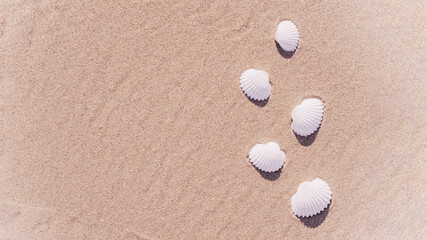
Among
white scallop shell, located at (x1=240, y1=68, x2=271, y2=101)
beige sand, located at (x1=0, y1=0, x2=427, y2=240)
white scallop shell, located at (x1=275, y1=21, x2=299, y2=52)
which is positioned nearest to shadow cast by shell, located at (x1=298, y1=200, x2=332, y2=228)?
beige sand, located at (x1=0, y1=0, x2=427, y2=240)

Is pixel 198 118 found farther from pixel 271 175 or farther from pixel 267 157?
pixel 271 175

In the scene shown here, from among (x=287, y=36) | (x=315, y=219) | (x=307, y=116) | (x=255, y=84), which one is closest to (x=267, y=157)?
(x=307, y=116)

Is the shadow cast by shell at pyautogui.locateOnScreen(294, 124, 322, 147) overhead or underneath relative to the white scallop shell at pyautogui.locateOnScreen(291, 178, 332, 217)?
overhead

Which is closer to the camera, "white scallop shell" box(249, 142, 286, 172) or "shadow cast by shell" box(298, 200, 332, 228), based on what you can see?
"white scallop shell" box(249, 142, 286, 172)

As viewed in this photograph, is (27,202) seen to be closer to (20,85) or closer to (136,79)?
(20,85)

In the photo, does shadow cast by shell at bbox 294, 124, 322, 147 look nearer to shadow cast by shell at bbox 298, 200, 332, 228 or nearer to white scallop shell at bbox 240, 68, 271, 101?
white scallop shell at bbox 240, 68, 271, 101

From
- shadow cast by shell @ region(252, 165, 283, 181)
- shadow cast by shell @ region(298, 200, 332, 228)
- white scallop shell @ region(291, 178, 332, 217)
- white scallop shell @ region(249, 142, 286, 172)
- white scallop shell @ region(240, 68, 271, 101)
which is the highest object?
white scallop shell @ region(240, 68, 271, 101)
